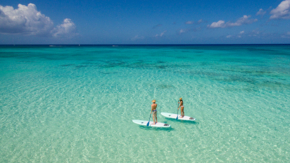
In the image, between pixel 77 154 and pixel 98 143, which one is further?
pixel 98 143

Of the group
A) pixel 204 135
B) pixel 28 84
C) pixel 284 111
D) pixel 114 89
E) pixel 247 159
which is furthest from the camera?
pixel 28 84

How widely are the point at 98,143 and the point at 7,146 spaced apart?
4.18 metres

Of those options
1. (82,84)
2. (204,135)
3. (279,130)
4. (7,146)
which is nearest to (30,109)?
(7,146)

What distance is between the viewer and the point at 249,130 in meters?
9.51

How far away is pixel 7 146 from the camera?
8156 mm

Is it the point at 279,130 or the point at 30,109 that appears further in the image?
the point at 30,109

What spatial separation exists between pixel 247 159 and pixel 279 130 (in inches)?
144

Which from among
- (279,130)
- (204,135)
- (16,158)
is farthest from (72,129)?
(279,130)

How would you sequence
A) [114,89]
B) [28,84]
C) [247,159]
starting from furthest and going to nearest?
[28,84], [114,89], [247,159]

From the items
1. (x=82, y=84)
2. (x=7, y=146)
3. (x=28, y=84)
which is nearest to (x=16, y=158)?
(x=7, y=146)

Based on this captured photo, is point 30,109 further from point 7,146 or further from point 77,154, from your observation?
point 77,154

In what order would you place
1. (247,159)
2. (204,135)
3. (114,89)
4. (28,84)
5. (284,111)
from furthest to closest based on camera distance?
(28,84) → (114,89) → (284,111) → (204,135) → (247,159)

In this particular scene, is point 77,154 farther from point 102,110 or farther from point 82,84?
point 82,84

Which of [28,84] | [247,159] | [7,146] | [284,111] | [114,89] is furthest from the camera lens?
[28,84]
